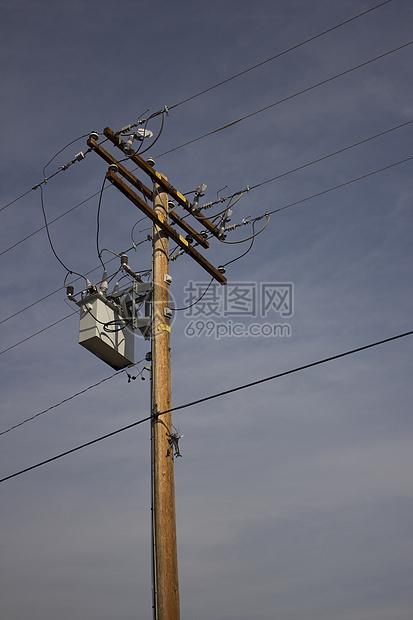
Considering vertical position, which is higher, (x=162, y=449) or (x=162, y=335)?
(x=162, y=335)

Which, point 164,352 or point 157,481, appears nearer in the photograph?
point 157,481

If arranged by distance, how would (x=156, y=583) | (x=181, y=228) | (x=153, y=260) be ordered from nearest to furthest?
(x=156, y=583) → (x=153, y=260) → (x=181, y=228)

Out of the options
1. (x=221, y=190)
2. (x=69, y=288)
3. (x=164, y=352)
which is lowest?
(x=164, y=352)

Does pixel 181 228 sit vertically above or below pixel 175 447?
above

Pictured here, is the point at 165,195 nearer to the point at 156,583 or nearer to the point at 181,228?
the point at 181,228

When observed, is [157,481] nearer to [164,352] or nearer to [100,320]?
[164,352]

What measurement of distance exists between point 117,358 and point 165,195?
2678 mm

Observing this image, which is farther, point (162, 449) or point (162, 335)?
point (162, 335)

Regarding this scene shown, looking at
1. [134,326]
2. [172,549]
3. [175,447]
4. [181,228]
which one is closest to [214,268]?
[181,228]

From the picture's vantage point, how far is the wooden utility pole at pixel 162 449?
758 cm

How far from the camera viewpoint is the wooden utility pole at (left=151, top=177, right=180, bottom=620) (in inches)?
299

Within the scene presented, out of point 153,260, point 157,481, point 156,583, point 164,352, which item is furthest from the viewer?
point 153,260

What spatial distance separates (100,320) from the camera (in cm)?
995

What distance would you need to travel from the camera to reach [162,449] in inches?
329
